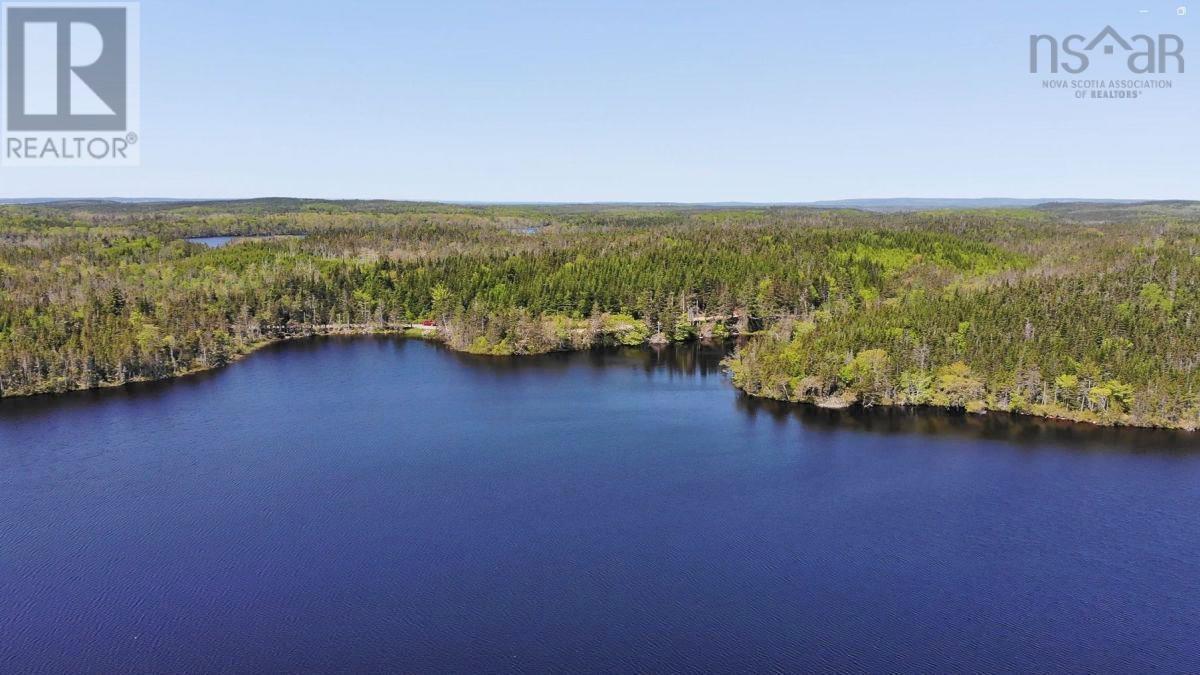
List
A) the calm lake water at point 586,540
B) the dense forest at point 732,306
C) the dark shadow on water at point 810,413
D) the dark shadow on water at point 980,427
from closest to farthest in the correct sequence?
the calm lake water at point 586,540
the dark shadow on water at point 980,427
the dark shadow on water at point 810,413
the dense forest at point 732,306

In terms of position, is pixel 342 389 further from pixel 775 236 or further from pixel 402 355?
pixel 775 236

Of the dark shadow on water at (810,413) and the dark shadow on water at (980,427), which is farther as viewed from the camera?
the dark shadow on water at (810,413)

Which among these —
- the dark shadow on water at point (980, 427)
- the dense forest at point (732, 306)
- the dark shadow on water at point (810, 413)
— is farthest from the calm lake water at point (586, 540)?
the dense forest at point (732, 306)

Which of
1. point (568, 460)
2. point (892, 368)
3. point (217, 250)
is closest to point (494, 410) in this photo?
point (568, 460)

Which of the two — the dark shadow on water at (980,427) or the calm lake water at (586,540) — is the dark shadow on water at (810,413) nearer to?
the dark shadow on water at (980,427)

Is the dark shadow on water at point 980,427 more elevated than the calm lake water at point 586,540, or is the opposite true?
the dark shadow on water at point 980,427
